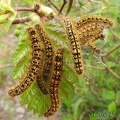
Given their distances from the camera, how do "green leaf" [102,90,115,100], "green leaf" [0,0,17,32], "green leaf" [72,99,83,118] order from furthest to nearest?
"green leaf" [72,99,83,118] < "green leaf" [102,90,115,100] < "green leaf" [0,0,17,32]

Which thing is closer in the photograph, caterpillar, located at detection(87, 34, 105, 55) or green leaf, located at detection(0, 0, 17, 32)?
green leaf, located at detection(0, 0, 17, 32)

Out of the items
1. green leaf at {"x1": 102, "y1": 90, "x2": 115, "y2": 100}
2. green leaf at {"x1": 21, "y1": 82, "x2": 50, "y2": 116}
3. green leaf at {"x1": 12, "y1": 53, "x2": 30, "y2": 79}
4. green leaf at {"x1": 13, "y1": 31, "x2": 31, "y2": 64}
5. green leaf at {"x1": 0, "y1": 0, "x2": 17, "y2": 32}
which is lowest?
green leaf at {"x1": 102, "y1": 90, "x2": 115, "y2": 100}

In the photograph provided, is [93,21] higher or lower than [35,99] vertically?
higher

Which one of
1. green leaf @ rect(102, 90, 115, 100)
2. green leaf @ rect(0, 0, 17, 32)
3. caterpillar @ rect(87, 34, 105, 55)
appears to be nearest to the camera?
green leaf @ rect(0, 0, 17, 32)

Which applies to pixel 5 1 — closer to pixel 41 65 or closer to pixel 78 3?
pixel 41 65

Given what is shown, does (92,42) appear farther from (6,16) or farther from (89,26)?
(6,16)

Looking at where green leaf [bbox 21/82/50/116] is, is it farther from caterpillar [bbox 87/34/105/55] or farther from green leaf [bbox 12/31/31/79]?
caterpillar [bbox 87/34/105/55]

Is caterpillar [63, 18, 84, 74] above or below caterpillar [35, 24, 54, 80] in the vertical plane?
above

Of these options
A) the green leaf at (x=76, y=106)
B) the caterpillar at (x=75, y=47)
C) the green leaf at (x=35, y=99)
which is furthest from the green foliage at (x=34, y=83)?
the green leaf at (x=76, y=106)

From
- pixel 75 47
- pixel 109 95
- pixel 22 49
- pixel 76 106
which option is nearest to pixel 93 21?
pixel 75 47

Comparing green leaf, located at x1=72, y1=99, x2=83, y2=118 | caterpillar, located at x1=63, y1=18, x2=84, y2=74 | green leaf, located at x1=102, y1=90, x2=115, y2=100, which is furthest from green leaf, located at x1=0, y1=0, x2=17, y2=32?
green leaf, located at x1=72, y1=99, x2=83, y2=118
